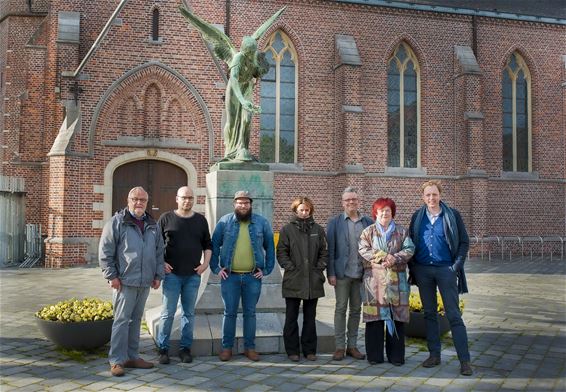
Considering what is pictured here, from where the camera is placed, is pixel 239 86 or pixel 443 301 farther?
pixel 239 86

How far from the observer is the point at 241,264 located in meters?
5.48

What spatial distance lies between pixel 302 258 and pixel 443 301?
59.3 inches

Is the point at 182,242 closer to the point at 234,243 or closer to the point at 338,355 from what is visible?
the point at 234,243

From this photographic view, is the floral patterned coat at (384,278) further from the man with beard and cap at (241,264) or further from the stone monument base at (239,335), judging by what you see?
the man with beard and cap at (241,264)

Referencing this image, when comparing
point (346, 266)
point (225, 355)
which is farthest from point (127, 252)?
point (346, 266)

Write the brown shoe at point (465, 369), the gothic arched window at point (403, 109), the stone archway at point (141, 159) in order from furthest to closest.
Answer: the gothic arched window at point (403, 109), the stone archway at point (141, 159), the brown shoe at point (465, 369)

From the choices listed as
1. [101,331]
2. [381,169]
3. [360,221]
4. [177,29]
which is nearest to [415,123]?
[381,169]

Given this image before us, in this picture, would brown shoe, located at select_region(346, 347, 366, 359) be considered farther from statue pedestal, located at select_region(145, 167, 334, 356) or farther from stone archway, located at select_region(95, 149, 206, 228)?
stone archway, located at select_region(95, 149, 206, 228)

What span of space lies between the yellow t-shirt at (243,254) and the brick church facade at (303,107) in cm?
998

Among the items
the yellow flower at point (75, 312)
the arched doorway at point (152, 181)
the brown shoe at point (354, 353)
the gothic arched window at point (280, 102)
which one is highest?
the gothic arched window at point (280, 102)

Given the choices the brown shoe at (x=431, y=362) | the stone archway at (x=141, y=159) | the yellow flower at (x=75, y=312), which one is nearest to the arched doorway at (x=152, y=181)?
the stone archway at (x=141, y=159)

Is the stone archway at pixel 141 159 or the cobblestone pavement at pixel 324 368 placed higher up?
the stone archway at pixel 141 159

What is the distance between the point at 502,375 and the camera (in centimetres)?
517

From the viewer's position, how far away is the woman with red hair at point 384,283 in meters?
5.36
